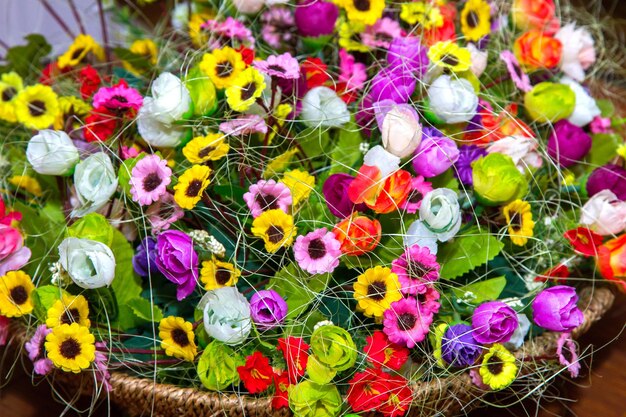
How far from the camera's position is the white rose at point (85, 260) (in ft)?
2.28

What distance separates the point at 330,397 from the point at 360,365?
0.04 metres

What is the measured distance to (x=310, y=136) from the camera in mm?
817

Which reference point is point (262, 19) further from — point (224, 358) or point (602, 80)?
point (602, 80)

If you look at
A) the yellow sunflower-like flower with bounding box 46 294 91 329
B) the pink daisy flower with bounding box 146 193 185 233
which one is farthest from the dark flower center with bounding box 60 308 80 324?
the pink daisy flower with bounding box 146 193 185 233

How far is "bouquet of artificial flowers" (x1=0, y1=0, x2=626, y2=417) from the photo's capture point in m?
0.70

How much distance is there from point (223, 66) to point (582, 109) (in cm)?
42

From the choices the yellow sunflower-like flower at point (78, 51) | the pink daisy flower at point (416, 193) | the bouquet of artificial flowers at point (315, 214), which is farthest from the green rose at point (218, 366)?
the yellow sunflower-like flower at point (78, 51)

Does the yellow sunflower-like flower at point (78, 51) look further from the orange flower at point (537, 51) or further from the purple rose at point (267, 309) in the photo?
the orange flower at point (537, 51)

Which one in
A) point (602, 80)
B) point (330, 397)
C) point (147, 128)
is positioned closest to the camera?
point (330, 397)

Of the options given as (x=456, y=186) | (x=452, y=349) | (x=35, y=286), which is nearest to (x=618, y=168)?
(x=456, y=186)

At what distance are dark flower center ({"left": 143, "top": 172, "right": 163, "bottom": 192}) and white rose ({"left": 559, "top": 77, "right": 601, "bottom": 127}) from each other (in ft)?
1.58

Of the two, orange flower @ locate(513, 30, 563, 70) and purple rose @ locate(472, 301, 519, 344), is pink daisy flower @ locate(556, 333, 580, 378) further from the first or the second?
orange flower @ locate(513, 30, 563, 70)

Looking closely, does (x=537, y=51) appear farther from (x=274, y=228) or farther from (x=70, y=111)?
(x=70, y=111)

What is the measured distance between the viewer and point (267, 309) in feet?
2.32
